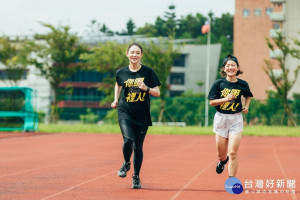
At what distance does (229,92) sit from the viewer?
7.80 meters

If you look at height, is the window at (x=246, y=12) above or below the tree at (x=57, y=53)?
above

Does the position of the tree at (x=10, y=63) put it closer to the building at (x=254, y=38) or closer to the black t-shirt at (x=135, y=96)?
the building at (x=254, y=38)

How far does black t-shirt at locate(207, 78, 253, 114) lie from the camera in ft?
25.7

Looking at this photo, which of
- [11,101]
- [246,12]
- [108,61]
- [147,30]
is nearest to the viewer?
[11,101]

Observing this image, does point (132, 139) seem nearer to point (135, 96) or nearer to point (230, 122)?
point (135, 96)

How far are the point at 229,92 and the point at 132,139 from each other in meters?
1.44

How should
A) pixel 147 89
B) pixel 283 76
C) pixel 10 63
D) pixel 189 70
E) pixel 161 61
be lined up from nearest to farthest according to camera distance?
pixel 147 89
pixel 283 76
pixel 161 61
pixel 10 63
pixel 189 70

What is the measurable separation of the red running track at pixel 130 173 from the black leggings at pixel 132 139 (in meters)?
0.40

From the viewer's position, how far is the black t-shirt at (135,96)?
307 inches

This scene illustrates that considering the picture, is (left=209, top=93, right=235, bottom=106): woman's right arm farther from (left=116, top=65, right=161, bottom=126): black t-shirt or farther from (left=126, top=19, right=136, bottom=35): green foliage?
(left=126, top=19, right=136, bottom=35): green foliage

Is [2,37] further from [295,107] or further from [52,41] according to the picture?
[295,107]

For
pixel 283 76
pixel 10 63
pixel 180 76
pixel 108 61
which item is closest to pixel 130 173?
pixel 283 76

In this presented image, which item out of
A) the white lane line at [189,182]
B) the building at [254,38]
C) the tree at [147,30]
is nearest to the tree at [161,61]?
the white lane line at [189,182]

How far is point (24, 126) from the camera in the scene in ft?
84.4
